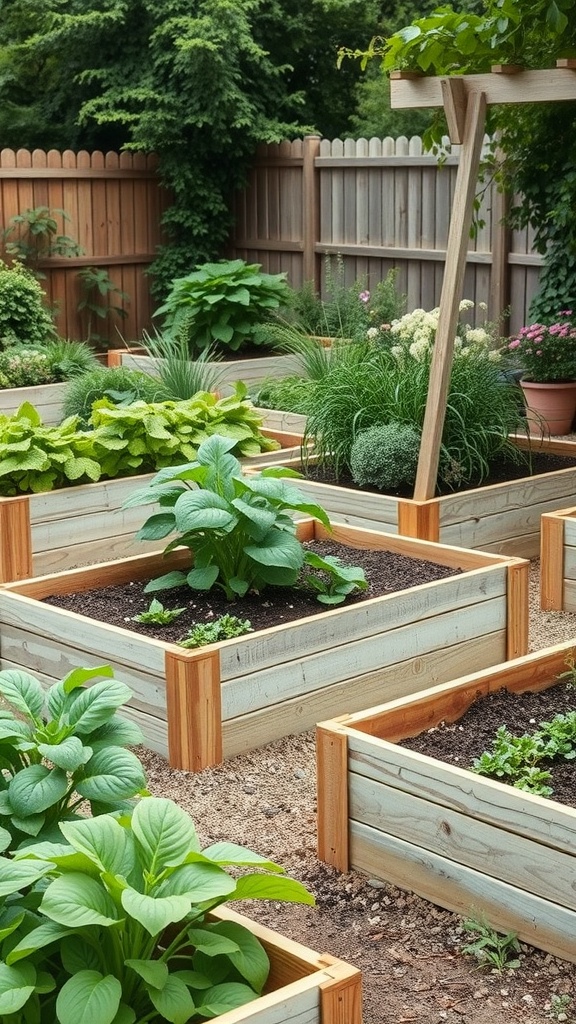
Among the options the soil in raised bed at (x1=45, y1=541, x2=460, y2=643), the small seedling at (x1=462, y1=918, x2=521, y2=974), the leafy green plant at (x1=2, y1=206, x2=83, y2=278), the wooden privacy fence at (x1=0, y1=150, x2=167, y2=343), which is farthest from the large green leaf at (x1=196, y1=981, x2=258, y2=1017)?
the wooden privacy fence at (x1=0, y1=150, x2=167, y2=343)

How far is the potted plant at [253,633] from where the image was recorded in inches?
152

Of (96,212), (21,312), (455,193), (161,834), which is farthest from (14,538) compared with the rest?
(96,212)

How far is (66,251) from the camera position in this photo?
39.0 feet

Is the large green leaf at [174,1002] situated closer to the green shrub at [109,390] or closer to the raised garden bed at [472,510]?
the raised garden bed at [472,510]

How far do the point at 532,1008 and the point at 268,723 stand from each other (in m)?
1.56

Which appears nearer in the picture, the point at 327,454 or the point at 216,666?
the point at 216,666

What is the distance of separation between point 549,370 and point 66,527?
4.22 m

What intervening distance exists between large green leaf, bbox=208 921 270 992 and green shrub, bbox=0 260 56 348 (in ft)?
27.5

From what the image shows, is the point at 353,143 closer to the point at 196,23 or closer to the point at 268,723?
the point at 196,23

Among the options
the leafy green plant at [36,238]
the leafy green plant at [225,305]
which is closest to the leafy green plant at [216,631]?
the leafy green plant at [225,305]

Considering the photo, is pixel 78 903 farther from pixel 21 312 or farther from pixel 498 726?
pixel 21 312

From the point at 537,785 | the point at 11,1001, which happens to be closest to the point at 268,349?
the point at 537,785

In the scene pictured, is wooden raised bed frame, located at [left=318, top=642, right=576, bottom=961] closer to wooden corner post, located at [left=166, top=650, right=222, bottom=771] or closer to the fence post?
wooden corner post, located at [left=166, top=650, right=222, bottom=771]

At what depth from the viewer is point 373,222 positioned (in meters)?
11.3
